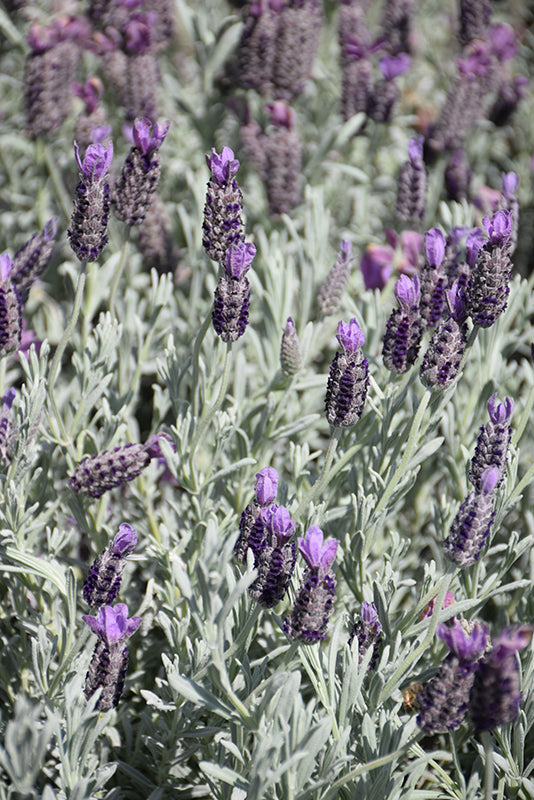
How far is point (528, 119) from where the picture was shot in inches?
144

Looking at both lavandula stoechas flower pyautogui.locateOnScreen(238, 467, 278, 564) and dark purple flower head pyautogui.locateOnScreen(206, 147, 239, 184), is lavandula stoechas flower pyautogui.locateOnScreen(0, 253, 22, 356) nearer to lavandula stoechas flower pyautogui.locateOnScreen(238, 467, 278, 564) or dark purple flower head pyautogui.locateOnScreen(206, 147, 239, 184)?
dark purple flower head pyautogui.locateOnScreen(206, 147, 239, 184)

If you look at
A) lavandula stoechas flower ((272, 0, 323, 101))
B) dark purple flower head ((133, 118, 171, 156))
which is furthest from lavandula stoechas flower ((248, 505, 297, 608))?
lavandula stoechas flower ((272, 0, 323, 101))

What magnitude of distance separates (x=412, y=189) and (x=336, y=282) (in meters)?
0.41

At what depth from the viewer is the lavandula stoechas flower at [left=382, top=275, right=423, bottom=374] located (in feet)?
4.67

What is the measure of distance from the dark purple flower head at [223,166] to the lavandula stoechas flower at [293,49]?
52.3 inches

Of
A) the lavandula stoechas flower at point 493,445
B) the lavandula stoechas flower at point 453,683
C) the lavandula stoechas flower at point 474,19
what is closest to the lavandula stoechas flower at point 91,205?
the lavandula stoechas flower at point 493,445

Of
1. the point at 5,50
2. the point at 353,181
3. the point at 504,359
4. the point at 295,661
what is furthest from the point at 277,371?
the point at 5,50

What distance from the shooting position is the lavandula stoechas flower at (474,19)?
3086 millimetres

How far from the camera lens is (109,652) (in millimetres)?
1258

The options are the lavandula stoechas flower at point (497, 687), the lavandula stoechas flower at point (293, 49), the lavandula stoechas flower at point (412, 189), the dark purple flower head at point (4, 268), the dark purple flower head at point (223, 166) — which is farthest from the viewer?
the lavandula stoechas flower at point (293, 49)

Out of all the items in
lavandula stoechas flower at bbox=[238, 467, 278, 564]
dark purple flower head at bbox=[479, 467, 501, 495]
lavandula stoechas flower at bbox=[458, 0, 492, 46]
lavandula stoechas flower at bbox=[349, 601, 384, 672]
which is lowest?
lavandula stoechas flower at bbox=[349, 601, 384, 672]

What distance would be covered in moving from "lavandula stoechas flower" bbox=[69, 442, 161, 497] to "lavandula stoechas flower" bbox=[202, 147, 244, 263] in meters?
0.39

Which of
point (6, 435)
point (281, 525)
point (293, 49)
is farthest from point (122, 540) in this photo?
point (293, 49)

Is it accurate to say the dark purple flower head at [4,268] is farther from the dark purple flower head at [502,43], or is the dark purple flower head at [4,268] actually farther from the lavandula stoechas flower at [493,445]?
the dark purple flower head at [502,43]
